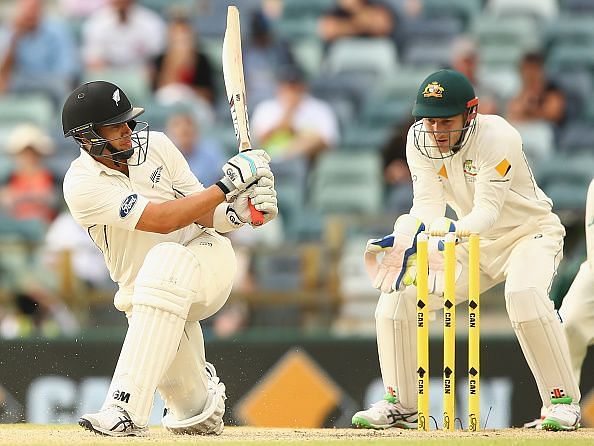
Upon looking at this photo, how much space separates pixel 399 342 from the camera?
5.95 meters

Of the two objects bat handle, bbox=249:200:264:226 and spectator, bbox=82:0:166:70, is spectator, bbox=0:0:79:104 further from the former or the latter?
bat handle, bbox=249:200:264:226

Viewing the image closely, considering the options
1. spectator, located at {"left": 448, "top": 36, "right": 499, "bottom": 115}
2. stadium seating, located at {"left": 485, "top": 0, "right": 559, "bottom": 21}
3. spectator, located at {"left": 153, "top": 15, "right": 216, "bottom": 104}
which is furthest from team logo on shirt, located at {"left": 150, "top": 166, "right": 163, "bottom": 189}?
stadium seating, located at {"left": 485, "top": 0, "right": 559, "bottom": 21}

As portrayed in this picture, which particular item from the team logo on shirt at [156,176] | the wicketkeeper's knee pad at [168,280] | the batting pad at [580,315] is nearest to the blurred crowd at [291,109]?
the batting pad at [580,315]

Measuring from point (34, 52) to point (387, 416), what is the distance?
6564 millimetres

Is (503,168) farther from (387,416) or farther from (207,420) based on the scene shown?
(207,420)

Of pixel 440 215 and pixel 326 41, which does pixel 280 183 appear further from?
pixel 440 215

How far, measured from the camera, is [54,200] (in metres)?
9.77

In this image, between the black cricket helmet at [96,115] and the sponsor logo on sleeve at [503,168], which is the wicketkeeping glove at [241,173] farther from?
the sponsor logo on sleeve at [503,168]

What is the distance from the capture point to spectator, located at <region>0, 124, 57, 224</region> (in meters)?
9.73

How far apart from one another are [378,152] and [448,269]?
4803 mm

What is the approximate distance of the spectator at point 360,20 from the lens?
36.9ft

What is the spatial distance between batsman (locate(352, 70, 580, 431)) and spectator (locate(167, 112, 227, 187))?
12.5 ft

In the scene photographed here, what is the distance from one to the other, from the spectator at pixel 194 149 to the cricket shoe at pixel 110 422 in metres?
4.66

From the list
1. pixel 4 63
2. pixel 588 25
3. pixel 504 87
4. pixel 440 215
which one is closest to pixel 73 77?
pixel 4 63
